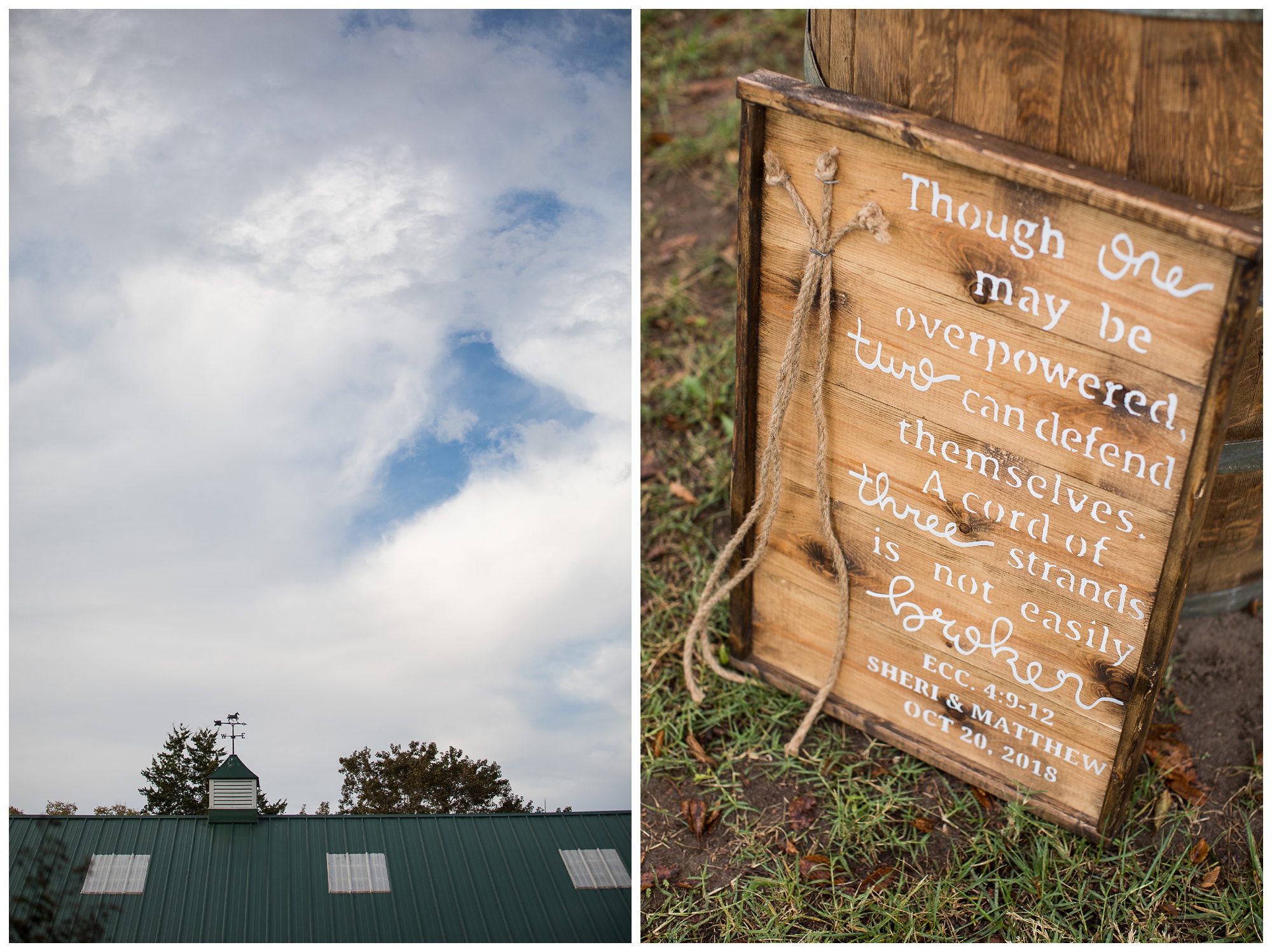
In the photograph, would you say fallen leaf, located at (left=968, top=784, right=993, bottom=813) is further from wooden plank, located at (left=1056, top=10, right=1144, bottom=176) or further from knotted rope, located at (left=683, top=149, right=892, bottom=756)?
wooden plank, located at (left=1056, top=10, right=1144, bottom=176)

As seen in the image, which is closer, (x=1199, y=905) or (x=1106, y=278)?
(x=1106, y=278)

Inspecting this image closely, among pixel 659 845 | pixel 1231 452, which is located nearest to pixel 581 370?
pixel 659 845

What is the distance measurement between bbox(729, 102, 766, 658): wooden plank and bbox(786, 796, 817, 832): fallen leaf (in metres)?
0.38

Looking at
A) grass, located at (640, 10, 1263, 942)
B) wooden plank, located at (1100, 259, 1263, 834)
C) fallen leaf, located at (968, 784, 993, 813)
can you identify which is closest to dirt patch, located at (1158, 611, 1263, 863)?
grass, located at (640, 10, 1263, 942)

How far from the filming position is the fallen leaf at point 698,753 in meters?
2.28

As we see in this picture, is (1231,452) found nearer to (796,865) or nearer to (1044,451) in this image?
(1044,451)

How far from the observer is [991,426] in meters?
1.74

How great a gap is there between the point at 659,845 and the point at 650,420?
135cm

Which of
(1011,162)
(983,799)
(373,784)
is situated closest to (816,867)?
(983,799)

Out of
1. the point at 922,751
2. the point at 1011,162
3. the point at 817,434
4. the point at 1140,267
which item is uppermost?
the point at 1011,162

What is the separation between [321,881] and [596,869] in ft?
1.41

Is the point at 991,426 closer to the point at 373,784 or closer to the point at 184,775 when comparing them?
the point at 373,784

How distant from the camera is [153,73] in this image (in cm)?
163

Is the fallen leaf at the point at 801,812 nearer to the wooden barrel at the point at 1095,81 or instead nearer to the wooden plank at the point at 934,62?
the wooden barrel at the point at 1095,81
